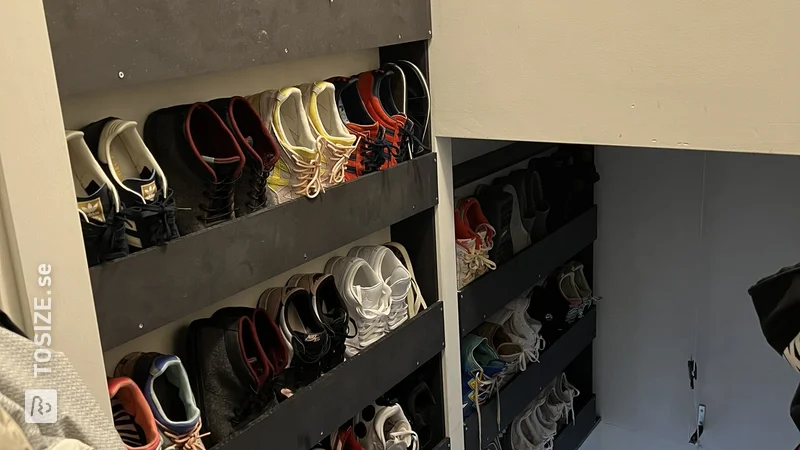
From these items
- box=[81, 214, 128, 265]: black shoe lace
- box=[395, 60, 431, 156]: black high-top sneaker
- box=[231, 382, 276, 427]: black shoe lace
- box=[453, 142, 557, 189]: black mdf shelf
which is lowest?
box=[231, 382, 276, 427]: black shoe lace

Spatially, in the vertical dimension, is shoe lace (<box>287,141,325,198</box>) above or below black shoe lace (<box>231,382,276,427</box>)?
above

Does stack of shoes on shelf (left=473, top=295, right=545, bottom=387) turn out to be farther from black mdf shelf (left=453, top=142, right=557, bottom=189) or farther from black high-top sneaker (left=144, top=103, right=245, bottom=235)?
black high-top sneaker (left=144, top=103, right=245, bottom=235)

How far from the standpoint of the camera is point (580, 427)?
303 centimetres

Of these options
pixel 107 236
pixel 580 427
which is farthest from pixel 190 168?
pixel 580 427

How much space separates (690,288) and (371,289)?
1616 millimetres

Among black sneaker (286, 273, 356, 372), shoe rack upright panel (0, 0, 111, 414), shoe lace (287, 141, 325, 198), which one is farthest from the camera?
black sneaker (286, 273, 356, 372)

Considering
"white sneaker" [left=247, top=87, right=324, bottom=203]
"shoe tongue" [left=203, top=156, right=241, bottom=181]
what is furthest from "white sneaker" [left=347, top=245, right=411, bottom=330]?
"shoe tongue" [left=203, top=156, right=241, bottom=181]

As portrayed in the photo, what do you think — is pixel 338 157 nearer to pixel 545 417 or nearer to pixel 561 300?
pixel 561 300

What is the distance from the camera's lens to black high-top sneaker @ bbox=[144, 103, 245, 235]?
124 centimetres

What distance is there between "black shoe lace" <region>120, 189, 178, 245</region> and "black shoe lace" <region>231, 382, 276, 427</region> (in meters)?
0.39

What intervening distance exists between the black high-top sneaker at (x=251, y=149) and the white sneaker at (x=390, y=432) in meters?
0.67

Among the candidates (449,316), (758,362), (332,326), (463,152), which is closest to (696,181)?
(758,362)

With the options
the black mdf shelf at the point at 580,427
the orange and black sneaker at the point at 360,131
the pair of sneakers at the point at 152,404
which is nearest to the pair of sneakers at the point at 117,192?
the pair of sneakers at the point at 152,404

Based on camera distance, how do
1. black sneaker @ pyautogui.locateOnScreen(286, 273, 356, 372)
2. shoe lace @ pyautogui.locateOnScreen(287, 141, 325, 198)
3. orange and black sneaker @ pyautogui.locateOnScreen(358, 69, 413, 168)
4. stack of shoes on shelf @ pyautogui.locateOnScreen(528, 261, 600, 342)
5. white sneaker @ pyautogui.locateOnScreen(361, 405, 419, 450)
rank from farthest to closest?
stack of shoes on shelf @ pyautogui.locateOnScreen(528, 261, 600, 342) → white sneaker @ pyautogui.locateOnScreen(361, 405, 419, 450) → orange and black sneaker @ pyautogui.locateOnScreen(358, 69, 413, 168) → black sneaker @ pyautogui.locateOnScreen(286, 273, 356, 372) → shoe lace @ pyautogui.locateOnScreen(287, 141, 325, 198)
